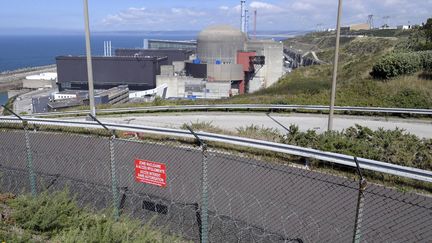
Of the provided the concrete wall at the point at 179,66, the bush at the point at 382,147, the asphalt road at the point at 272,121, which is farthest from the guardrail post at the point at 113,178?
the concrete wall at the point at 179,66

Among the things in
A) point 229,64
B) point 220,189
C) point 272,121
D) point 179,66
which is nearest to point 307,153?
point 220,189

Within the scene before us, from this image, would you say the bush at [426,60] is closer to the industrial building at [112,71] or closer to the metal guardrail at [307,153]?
the metal guardrail at [307,153]

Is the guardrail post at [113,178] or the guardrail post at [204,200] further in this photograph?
the guardrail post at [113,178]

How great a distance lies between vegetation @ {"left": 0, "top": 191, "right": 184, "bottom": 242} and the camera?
20.5 ft

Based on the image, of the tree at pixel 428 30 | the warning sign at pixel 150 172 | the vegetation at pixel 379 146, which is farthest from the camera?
the tree at pixel 428 30

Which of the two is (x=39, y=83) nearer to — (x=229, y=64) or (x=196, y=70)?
(x=196, y=70)

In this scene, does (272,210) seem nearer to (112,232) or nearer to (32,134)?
(112,232)

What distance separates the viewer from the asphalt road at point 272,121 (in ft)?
50.5

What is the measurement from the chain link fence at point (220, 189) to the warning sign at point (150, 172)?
0.02 metres

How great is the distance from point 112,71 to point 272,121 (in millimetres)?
61427

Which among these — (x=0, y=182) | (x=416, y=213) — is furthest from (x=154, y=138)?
(x=416, y=213)

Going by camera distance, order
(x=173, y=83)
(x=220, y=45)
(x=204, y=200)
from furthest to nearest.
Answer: (x=220, y=45)
(x=173, y=83)
(x=204, y=200)

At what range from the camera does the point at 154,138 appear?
9.88 metres

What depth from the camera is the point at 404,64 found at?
21000 millimetres
